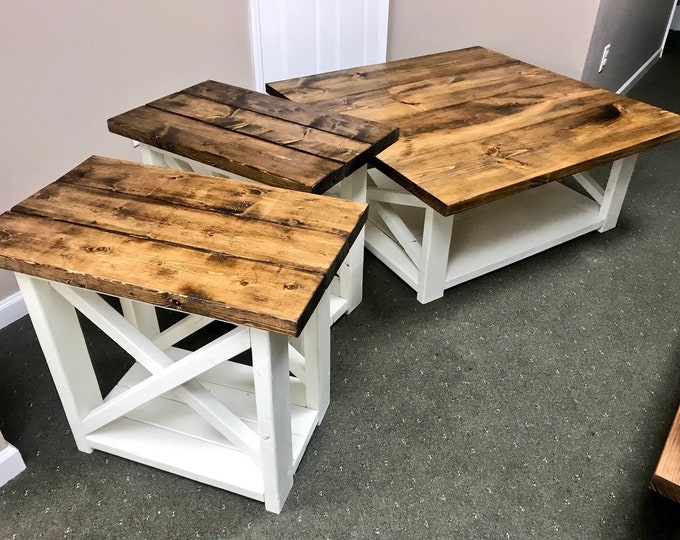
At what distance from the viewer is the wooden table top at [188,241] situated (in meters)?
0.99

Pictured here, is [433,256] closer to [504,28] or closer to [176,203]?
[176,203]

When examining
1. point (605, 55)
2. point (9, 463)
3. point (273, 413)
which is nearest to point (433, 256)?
point (273, 413)

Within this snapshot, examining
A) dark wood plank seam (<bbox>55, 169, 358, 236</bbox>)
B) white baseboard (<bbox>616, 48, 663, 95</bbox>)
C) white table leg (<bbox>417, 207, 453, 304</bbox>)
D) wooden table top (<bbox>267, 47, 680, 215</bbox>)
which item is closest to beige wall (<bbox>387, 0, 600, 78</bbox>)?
wooden table top (<bbox>267, 47, 680, 215</bbox>)

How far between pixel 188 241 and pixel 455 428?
83 centimetres

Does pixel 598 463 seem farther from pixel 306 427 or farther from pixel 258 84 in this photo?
pixel 258 84

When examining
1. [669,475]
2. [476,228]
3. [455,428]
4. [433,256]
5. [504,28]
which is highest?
[504,28]

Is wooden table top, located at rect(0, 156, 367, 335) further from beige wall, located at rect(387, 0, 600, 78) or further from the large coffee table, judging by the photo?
beige wall, located at rect(387, 0, 600, 78)

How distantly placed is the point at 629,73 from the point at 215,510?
10.7 ft

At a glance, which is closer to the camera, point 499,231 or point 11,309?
point 11,309

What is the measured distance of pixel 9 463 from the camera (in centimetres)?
135

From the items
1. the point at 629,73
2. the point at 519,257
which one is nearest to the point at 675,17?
the point at 629,73

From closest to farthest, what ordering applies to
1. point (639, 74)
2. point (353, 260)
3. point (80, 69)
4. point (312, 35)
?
point (353, 260), point (80, 69), point (312, 35), point (639, 74)

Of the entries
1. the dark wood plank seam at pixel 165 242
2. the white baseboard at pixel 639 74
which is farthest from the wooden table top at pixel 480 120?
the white baseboard at pixel 639 74

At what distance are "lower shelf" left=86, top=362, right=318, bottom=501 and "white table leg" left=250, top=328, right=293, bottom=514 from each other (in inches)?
1.8
